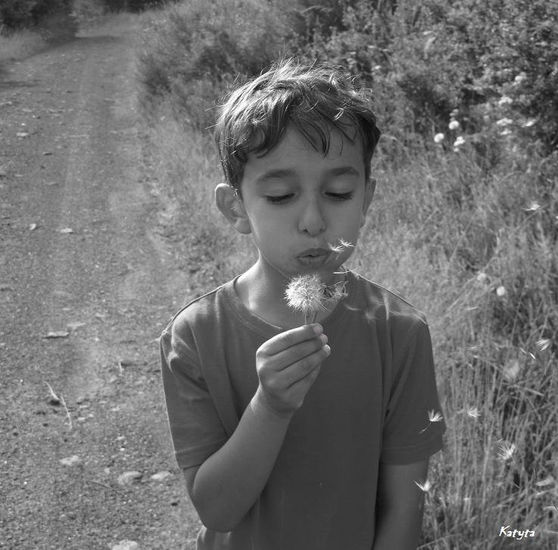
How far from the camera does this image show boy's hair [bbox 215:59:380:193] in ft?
5.36

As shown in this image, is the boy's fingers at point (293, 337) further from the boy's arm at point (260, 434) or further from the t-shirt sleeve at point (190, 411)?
the t-shirt sleeve at point (190, 411)

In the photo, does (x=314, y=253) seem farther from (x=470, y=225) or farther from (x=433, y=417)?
(x=470, y=225)

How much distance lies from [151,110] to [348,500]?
1159 centimetres

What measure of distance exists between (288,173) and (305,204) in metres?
0.08

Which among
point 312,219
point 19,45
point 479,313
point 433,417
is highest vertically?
point 312,219

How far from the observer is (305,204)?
5.20 feet

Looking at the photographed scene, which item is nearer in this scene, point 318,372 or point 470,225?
point 318,372

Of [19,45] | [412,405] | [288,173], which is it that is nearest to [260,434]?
[412,405]

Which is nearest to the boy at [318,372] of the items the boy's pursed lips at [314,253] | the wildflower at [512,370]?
the boy's pursed lips at [314,253]

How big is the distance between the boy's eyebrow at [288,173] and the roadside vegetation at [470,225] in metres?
1.01

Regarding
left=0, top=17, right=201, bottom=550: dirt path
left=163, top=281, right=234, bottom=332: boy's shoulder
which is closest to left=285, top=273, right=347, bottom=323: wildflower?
left=163, top=281, right=234, bottom=332: boy's shoulder

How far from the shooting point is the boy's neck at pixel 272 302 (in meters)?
1.75

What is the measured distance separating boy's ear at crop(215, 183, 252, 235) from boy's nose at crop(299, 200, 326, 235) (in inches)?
8.9

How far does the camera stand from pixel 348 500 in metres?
1.79
